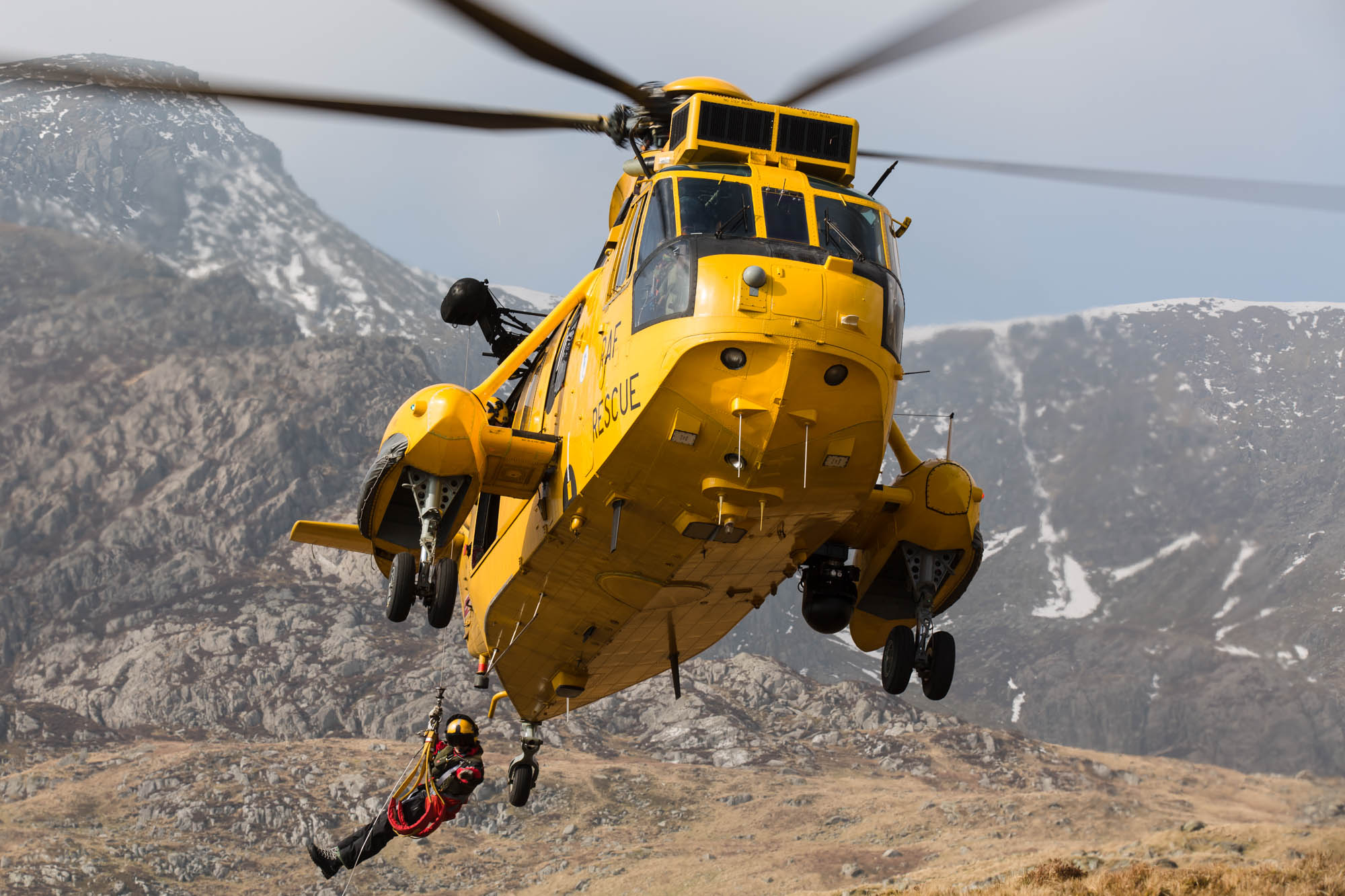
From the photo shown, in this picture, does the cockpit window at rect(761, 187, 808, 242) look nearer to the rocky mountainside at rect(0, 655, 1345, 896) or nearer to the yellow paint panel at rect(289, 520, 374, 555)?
the yellow paint panel at rect(289, 520, 374, 555)

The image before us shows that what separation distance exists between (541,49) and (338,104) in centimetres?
246

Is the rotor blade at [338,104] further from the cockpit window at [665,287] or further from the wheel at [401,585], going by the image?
the wheel at [401,585]

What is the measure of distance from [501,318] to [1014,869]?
89.2 feet

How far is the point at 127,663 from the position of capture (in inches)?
5832

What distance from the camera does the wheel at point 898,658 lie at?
18828 millimetres

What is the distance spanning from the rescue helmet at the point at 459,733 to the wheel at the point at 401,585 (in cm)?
442

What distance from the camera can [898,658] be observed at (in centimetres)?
1884

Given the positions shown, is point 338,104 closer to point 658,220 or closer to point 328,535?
point 658,220

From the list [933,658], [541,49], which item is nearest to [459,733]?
[933,658]

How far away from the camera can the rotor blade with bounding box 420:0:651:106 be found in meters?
12.4

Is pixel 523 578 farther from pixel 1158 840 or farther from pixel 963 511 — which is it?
pixel 1158 840

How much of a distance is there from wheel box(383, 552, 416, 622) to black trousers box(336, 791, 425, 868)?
520cm

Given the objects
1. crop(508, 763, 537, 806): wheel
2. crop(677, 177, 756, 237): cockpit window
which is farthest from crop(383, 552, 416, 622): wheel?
crop(508, 763, 537, 806): wheel

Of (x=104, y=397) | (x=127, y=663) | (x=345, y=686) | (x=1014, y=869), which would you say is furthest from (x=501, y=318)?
(x=104, y=397)
